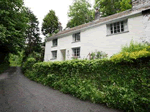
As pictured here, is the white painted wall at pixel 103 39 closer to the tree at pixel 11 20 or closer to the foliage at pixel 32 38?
the tree at pixel 11 20

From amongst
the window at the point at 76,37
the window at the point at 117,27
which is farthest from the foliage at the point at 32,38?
the window at the point at 117,27

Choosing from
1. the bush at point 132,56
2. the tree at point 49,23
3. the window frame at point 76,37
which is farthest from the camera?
the tree at point 49,23

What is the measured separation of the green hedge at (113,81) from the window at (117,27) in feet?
26.2

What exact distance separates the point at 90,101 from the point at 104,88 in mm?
1021

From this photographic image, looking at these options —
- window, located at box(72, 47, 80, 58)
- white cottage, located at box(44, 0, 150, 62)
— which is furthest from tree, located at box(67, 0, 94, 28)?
window, located at box(72, 47, 80, 58)

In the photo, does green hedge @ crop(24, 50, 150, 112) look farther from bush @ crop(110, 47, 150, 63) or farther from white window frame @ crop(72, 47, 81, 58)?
→ white window frame @ crop(72, 47, 81, 58)

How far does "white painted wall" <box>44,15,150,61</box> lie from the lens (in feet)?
29.1

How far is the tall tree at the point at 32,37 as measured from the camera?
2387cm

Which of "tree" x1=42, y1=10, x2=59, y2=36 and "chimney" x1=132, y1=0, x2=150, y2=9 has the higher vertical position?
"tree" x1=42, y1=10, x2=59, y2=36

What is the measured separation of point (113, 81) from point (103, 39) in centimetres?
819

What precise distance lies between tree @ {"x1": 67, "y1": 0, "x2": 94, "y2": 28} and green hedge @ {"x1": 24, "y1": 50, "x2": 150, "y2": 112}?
1002 inches

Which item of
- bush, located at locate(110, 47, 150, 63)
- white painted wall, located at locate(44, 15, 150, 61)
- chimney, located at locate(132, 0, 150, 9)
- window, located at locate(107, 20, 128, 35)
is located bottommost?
bush, located at locate(110, 47, 150, 63)

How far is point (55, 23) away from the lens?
30031 mm

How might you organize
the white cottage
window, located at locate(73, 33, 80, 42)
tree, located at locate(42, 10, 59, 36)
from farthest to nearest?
tree, located at locate(42, 10, 59, 36) < window, located at locate(73, 33, 80, 42) < the white cottage
